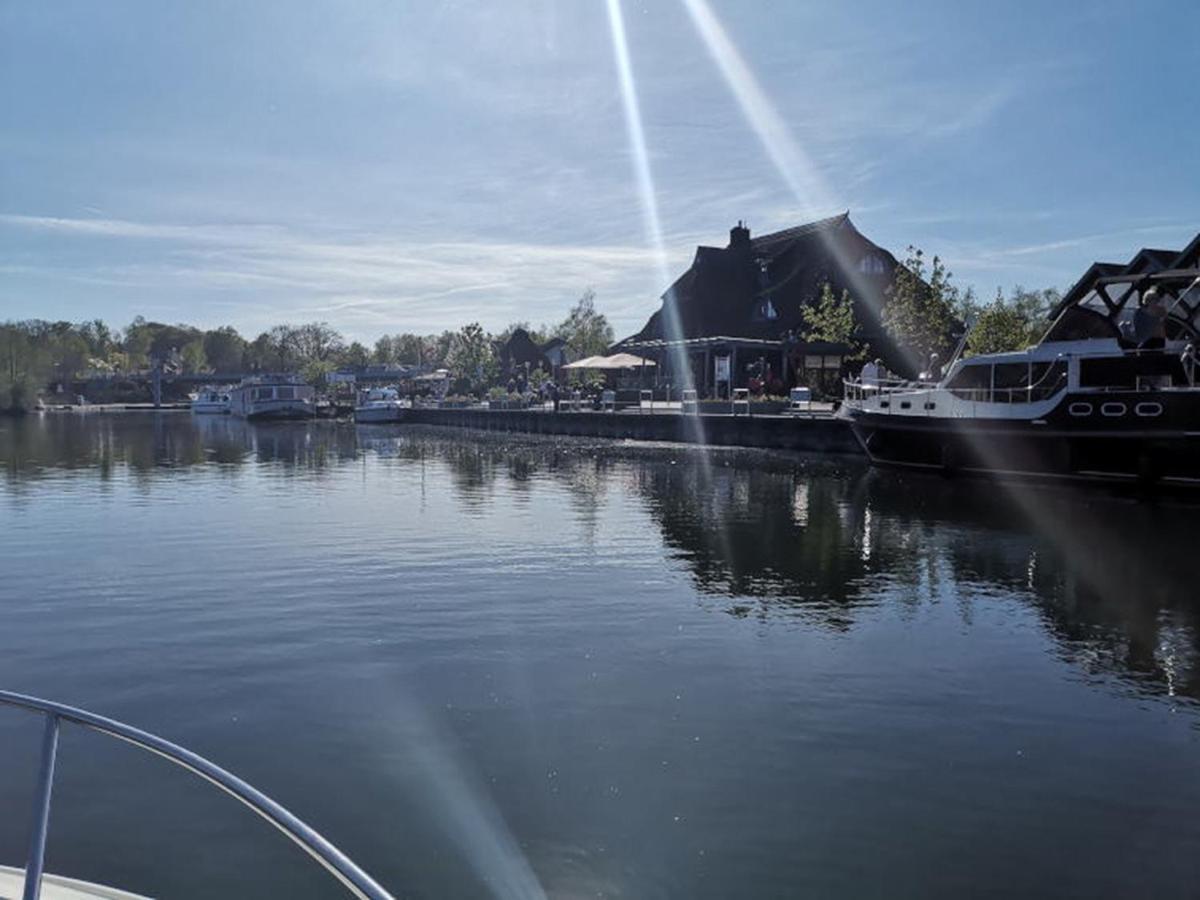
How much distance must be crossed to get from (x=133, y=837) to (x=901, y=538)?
15.6 m

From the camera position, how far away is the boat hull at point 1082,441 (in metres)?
24.1

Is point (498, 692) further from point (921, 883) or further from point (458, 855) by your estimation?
point (921, 883)

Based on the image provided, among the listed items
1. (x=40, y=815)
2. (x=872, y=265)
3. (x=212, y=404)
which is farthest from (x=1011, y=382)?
(x=212, y=404)

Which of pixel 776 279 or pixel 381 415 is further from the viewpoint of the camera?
pixel 381 415

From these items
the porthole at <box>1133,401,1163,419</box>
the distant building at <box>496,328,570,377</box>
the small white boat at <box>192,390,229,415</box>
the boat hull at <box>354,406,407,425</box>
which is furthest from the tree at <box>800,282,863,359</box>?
the small white boat at <box>192,390,229,415</box>

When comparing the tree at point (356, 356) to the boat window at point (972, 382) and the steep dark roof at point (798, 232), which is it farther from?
the boat window at point (972, 382)

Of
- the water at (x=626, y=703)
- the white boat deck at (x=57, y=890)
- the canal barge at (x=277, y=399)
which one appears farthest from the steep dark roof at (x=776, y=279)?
the white boat deck at (x=57, y=890)

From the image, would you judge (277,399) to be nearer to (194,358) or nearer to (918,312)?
(918,312)

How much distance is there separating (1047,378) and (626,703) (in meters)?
22.1

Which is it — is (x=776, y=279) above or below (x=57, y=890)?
above

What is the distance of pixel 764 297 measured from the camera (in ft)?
199

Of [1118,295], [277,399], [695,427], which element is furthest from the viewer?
[277,399]

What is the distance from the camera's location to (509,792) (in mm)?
7105

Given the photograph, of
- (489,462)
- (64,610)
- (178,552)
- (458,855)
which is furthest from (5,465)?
(458,855)
